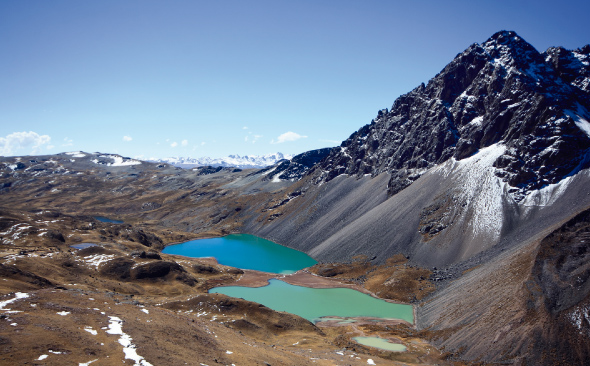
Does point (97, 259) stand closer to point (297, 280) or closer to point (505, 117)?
point (297, 280)

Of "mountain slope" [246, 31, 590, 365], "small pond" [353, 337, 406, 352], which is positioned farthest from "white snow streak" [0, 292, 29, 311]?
"mountain slope" [246, 31, 590, 365]

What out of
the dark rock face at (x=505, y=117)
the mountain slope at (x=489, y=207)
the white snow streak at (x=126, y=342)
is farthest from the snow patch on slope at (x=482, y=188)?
the white snow streak at (x=126, y=342)

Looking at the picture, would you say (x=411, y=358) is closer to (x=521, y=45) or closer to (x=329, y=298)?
(x=329, y=298)

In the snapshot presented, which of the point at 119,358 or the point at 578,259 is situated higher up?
the point at 578,259

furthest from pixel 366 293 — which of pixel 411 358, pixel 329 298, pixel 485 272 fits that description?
pixel 411 358

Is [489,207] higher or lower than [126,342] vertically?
higher

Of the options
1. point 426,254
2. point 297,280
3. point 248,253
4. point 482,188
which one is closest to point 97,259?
point 297,280

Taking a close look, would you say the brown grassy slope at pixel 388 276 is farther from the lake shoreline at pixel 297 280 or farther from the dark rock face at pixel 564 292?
the dark rock face at pixel 564 292
